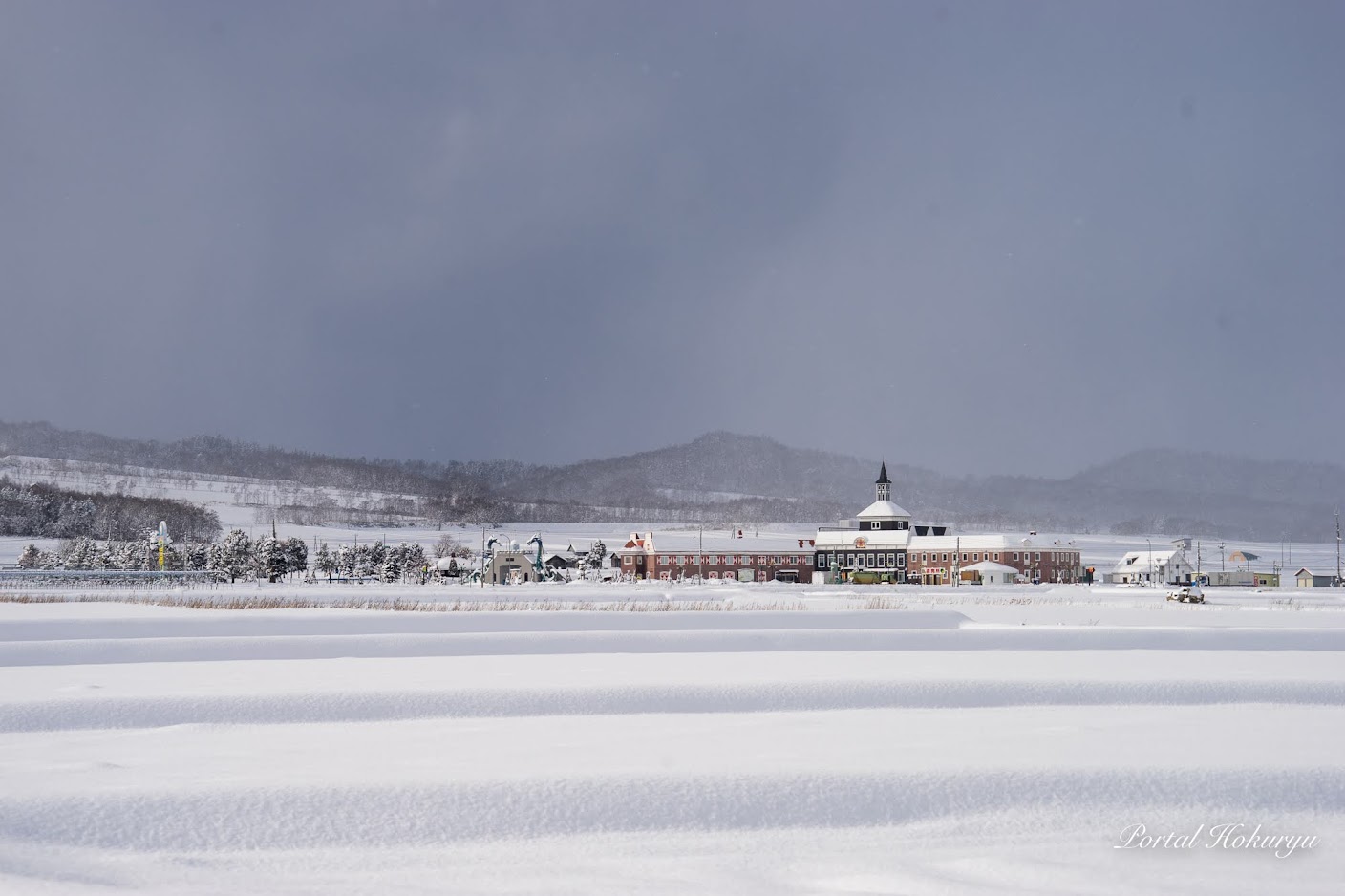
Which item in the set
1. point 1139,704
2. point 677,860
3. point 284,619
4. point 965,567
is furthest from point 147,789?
point 965,567

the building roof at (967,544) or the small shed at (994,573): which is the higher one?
the building roof at (967,544)

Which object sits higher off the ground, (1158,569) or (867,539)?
(867,539)

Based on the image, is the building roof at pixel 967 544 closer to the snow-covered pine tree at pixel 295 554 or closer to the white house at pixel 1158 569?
the white house at pixel 1158 569

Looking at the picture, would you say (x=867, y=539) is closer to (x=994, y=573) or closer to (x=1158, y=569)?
(x=994, y=573)

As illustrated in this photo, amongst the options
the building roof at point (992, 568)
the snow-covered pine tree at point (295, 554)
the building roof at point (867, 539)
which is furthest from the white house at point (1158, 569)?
the snow-covered pine tree at point (295, 554)

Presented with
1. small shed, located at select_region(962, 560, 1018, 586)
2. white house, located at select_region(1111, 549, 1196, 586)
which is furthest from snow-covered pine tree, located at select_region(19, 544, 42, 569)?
white house, located at select_region(1111, 549, 1196, 586)

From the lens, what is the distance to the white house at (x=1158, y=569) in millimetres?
106125

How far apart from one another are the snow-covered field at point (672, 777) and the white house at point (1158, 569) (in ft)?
A: 313

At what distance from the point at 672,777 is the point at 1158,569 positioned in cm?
10837

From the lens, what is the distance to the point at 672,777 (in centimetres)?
923

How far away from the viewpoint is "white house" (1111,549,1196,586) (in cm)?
10612

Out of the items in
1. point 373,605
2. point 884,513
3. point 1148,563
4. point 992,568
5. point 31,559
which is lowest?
point 31,559

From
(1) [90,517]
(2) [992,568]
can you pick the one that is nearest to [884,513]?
(2) [992,568]

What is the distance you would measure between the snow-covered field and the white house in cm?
9527
